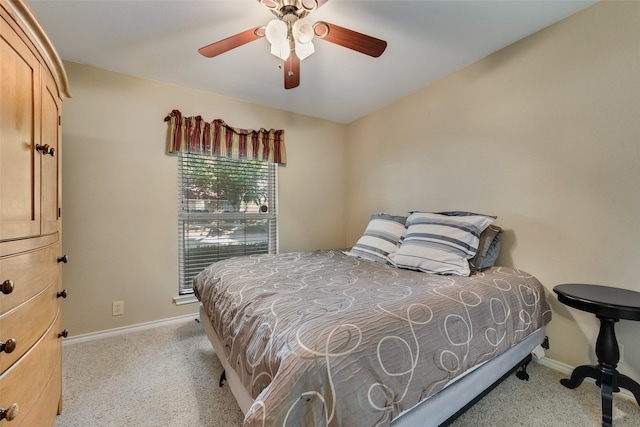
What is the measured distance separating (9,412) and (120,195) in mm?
2018

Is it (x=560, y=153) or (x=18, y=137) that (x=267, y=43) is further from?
(x=560, y=153)

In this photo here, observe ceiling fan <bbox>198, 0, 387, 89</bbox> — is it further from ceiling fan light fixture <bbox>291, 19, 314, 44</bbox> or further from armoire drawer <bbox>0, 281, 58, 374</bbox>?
armoire drawer <bbox>0, 281, 58, 374</bbox>

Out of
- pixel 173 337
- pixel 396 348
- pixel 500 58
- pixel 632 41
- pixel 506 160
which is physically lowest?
pixel 173 337

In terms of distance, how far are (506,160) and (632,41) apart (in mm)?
859

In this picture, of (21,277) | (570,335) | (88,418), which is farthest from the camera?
(570,335)

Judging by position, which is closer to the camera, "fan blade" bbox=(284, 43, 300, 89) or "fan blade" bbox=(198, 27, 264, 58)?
"fan blade" bbox=(198, 27, 264, 58)

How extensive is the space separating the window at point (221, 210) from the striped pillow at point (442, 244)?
1689 millimetres

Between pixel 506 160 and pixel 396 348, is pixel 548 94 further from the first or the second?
pixel 396 348

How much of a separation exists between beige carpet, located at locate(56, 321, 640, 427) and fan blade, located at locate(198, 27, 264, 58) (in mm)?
2080

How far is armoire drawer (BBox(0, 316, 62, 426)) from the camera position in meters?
0.77

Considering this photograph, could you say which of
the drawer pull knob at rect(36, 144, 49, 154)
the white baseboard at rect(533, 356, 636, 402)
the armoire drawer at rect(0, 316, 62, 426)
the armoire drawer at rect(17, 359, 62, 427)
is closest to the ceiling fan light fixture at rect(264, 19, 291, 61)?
the drawer pull knob at rect(36, 144, 49, 154)

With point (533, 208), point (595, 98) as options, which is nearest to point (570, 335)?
point (533, 208)

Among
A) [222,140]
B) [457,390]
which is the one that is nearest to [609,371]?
[457,390]

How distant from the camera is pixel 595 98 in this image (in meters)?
1.61
